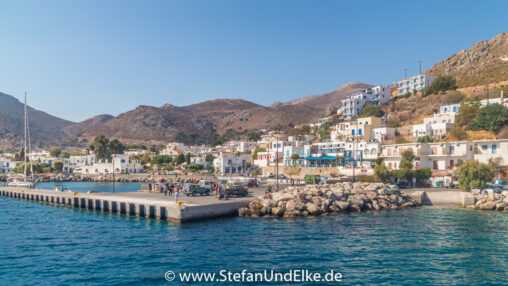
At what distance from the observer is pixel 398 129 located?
86.7 metres

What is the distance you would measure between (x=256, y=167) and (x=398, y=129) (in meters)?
37.0

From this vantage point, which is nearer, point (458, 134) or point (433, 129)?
point (458, 134)

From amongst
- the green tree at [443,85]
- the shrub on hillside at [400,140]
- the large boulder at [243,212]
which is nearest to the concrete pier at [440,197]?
the large boulder at [243,212]

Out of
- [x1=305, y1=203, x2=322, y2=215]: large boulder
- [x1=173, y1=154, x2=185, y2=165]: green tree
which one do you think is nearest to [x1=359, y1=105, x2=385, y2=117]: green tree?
[x1=173, y1=154, x2=185, y2=165]: green tree

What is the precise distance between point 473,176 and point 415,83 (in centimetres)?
9186

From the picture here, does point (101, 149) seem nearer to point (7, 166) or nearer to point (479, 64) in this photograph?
point (7, 166)

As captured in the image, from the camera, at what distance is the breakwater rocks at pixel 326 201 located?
3419 cm

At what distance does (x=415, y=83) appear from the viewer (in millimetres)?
125062

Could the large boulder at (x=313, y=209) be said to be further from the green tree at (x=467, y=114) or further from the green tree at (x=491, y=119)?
the green tree at (x=467, y=114)

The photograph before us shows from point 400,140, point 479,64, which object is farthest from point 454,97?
point 479,64

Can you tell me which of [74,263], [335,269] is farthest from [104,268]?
[335,269]

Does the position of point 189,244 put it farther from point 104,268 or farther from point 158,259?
point 104,268

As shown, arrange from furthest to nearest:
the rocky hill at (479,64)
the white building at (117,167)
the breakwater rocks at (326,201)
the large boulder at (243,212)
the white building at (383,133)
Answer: the white building at (117,167) → the rocky hill at (479,64) → the white building at (383,133) → the breakwater rocks at (326,201) → the large boulder at (243,212)

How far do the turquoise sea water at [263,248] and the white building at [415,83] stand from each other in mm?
97986
